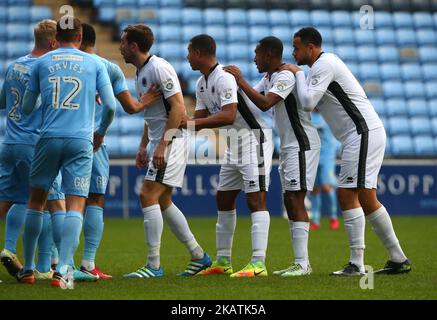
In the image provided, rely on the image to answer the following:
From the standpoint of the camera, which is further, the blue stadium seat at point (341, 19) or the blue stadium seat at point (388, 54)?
the blue stadium seat at point (341, 19)

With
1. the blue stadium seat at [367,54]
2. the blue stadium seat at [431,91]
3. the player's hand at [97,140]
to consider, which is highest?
the blue stadium seat at [367,54]

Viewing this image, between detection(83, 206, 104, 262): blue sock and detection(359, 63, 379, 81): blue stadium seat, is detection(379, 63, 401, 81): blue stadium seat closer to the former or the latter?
detection(359, 63, 379, 81): blue stadium seat

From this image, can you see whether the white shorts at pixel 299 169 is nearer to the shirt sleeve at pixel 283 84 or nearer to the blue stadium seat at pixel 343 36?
the shirt sleeve at pixel 283 84

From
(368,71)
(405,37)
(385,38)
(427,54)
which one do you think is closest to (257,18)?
(368,71)

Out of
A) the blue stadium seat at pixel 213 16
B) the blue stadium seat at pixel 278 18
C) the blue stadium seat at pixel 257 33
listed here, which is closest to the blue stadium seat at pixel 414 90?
the blue stadium seat at pixel 278 18

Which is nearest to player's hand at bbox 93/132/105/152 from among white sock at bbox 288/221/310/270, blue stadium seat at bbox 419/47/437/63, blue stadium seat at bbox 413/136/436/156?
white sock at bbox 288/221/310/270

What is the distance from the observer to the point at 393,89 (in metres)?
21.6

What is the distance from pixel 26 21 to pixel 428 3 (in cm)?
1097

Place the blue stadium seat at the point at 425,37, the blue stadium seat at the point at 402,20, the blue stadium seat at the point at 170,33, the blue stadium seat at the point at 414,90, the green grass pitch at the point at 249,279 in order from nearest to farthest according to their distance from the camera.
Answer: the green grass pitch at the point at 249,279, the blue stadium seat at the point at 170,33, the blue stadium seat at the point at 414,90, the blue stadium seat at the point at 425,37, the blue stadium seat at the point at 402,20

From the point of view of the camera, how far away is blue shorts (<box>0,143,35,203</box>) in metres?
7.26

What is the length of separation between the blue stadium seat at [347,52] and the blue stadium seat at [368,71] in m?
0.32

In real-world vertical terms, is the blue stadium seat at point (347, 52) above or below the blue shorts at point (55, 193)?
above

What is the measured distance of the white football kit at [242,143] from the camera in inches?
302

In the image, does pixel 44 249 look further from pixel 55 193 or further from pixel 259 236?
pixel 259 236
